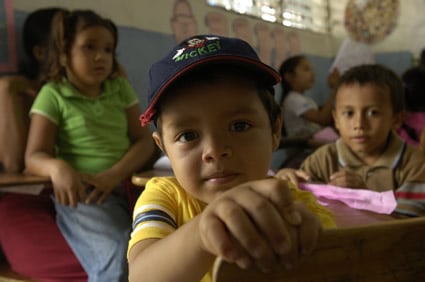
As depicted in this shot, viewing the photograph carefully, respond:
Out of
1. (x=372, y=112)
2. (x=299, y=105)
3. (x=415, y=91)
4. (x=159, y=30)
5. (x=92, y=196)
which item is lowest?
(x=299, y=105)

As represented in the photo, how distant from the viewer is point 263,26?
3.93 metres

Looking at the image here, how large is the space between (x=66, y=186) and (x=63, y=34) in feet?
2.19

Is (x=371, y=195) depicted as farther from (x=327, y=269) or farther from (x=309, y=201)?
(x=327, y=269)

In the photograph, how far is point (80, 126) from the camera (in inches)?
70.8

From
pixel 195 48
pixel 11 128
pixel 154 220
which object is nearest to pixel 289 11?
pixel 11 128

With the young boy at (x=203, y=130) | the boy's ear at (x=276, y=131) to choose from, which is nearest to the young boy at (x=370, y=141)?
the boy's ear at (x=276, y=131)

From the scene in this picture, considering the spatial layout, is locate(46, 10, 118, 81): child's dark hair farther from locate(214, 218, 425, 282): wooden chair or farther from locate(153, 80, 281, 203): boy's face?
locate(214, 218, 425, 282): wooden chair

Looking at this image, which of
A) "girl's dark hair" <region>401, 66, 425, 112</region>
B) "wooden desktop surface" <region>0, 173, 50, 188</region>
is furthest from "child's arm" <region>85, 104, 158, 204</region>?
"girl's dark hair" <region>401, 66, 425, 112</region>

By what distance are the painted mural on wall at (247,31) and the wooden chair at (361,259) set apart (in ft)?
8.64

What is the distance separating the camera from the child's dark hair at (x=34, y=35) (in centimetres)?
199

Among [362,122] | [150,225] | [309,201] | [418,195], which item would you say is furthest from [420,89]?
[150,225]

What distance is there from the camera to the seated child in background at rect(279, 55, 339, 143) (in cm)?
363

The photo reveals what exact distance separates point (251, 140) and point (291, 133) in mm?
3003

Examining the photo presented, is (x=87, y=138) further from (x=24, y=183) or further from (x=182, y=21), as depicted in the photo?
(x=182, y=21)
